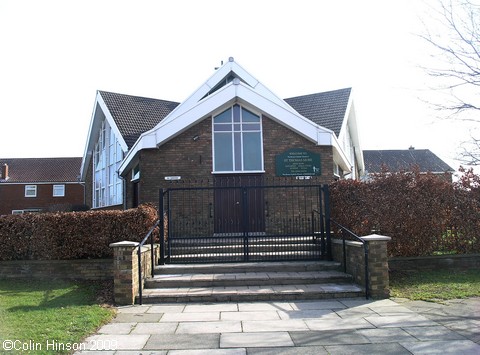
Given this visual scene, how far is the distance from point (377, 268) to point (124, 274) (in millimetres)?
4620

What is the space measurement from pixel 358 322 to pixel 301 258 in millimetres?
3839

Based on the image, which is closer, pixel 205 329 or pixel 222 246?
pixel 205 329

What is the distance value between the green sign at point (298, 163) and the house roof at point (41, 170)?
122 ft

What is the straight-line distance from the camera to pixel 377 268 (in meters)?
7.43

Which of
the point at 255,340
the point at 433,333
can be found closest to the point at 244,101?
the point at 255,340

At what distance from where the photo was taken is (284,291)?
7492 mm

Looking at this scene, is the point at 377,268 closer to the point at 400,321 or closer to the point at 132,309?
the point at 400,321

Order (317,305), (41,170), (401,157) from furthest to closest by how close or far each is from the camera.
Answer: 1. (401,157)
2. (41,170)
3. (317,305)

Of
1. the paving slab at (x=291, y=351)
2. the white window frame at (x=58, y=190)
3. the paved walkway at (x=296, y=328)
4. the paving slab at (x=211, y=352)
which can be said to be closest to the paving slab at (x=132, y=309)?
the paved walkway at (x=296, y=328)

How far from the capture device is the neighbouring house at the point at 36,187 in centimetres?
4400

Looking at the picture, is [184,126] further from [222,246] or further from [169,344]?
[169,344]

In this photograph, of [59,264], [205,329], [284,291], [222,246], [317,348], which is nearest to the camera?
[317,348]

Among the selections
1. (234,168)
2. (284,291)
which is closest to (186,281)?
(284,291)

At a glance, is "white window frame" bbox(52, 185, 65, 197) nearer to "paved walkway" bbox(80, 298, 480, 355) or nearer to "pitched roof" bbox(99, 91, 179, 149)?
"pitched roof" bbox(99, 91, 179, 149)
